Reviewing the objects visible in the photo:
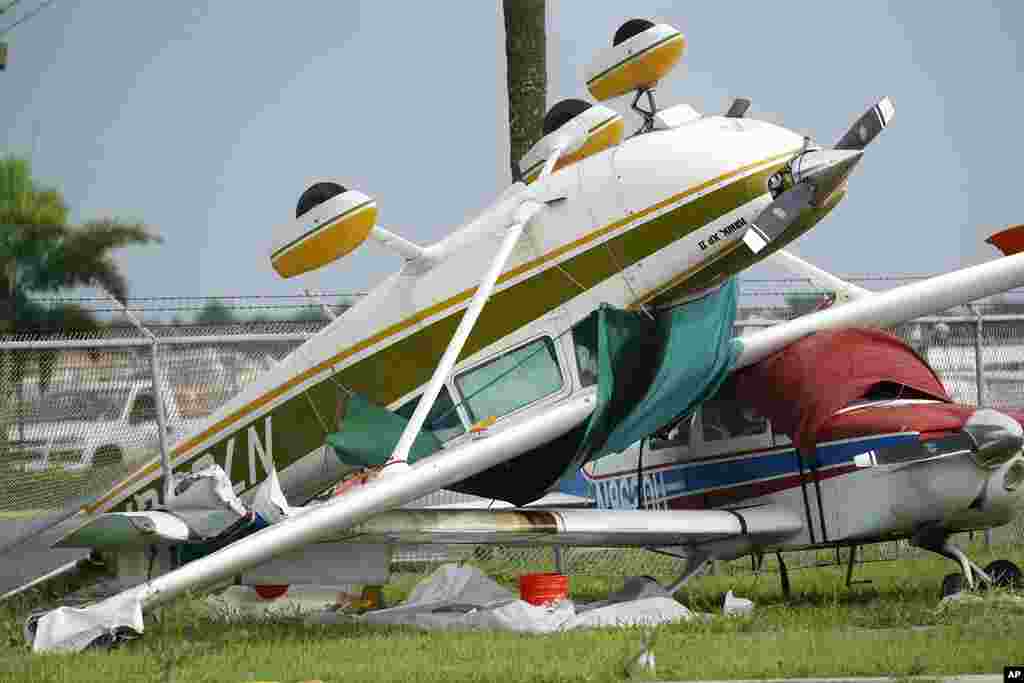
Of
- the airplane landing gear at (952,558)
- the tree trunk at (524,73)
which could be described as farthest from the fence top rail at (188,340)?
the tree trunk at (524,73)

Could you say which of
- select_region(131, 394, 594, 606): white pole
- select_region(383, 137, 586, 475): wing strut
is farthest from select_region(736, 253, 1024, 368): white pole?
select_region(131, 394, 594, 606): white pole

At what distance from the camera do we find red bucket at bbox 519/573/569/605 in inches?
473

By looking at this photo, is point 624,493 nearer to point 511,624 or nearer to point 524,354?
point 524,354

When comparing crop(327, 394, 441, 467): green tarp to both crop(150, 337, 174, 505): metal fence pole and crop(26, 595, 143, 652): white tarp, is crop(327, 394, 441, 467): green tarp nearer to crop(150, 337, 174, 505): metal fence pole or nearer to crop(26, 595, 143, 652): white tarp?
crop(150, 337, 174, 505): metal fence pole

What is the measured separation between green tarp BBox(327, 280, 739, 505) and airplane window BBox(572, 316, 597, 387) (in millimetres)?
11

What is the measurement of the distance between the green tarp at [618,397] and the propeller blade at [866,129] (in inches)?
66.1

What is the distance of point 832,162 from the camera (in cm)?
1227

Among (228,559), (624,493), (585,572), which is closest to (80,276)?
(585,572)

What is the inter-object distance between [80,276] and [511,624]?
1258 inches

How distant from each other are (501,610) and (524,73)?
10.5m

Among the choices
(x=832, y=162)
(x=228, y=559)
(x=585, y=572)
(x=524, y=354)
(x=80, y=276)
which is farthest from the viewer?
(x=80, y=276)

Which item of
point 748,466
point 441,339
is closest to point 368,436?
point 441,339

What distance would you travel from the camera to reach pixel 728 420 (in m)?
14.0

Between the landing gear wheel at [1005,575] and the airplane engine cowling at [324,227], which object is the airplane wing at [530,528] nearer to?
the landing gear wheel at [1005,575]
